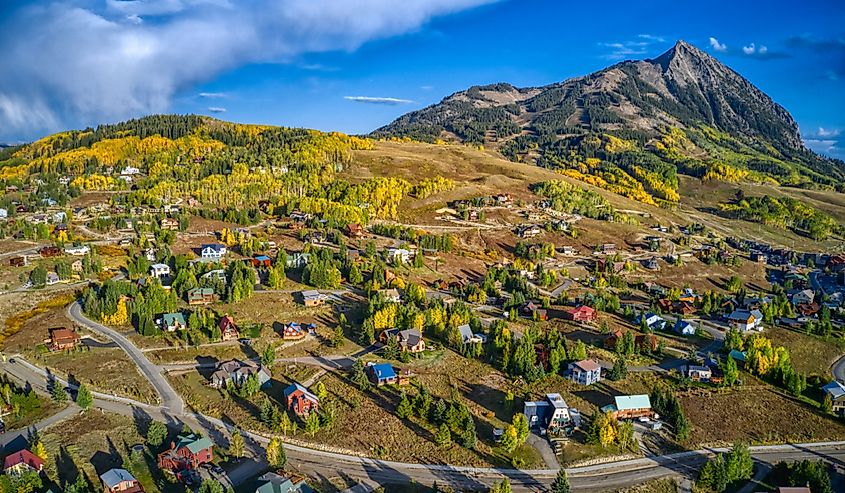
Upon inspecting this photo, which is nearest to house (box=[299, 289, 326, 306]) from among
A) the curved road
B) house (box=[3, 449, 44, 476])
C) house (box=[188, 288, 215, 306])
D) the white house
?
house (box=[188, 288, 215, 306])

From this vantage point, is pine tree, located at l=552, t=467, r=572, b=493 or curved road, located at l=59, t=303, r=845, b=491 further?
curved road, located at l=59, t=303, r=845, b=491

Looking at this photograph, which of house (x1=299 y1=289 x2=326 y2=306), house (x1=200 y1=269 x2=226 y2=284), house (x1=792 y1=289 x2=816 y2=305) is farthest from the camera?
house (x1=792 y1=289 x2=816 y2=305)

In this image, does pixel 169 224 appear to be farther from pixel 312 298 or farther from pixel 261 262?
pixel 312 298

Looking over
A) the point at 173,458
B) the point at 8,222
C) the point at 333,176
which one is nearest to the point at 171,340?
the point at 173,458

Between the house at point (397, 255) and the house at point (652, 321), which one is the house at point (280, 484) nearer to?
the house at point (652, 321)

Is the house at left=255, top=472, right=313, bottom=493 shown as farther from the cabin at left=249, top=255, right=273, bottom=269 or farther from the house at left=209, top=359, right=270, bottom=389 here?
the cabin at left=249, top=255, right=273, bottom=269

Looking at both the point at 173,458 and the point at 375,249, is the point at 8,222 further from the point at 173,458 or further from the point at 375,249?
the point at 173,458

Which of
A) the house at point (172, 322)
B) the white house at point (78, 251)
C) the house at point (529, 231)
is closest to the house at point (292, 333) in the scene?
the house at point (172, 322)
